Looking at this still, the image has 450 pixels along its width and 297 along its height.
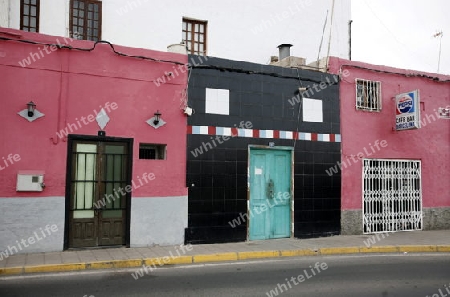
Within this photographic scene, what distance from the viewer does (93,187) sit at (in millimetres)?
9422

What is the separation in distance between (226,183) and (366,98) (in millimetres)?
5558

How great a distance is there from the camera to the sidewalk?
25.5 ft

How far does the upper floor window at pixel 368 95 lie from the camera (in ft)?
41.6

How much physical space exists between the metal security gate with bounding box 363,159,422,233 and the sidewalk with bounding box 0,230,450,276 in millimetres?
624

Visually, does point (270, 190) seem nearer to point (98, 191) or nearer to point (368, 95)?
point (98, 191)

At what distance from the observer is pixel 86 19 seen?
13953mm

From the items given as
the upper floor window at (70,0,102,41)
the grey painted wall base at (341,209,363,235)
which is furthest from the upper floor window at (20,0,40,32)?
the grey painted wall base at (341,209,363,235)

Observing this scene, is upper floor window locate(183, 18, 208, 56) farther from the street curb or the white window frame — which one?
the street curb

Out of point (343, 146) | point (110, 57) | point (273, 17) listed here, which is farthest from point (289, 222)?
point (273, 17)

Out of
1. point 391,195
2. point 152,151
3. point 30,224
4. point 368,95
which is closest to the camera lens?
point 30,224

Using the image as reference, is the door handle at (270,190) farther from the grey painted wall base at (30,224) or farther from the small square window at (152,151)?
the grey painted wall base at (30,224)

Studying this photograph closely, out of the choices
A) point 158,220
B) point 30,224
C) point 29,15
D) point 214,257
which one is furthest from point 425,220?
point 29,15

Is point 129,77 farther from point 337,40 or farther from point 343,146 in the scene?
point 337,40

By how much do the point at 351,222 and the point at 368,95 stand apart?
160 inches
